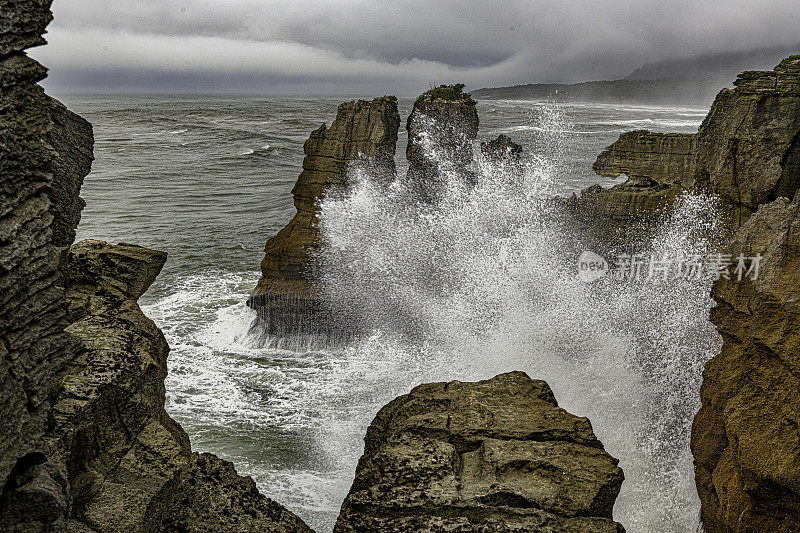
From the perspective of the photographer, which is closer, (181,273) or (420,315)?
(420,315)

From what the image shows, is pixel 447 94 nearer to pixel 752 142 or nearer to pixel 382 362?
pixel 382 362

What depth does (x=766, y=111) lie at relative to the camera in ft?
32.1

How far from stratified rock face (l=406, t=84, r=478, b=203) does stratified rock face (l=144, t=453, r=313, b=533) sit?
39.4ft

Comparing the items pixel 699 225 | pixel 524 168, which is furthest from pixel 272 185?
pixel 699 225

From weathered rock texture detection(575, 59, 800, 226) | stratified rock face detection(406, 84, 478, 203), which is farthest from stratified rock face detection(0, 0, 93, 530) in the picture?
stratified rock face detection(406, 84, 478, 203)

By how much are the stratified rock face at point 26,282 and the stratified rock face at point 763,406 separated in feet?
17.2

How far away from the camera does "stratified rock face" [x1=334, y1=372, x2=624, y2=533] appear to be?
4.57 m

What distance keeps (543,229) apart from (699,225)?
5317mm

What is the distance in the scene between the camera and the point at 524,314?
14648 millimetres

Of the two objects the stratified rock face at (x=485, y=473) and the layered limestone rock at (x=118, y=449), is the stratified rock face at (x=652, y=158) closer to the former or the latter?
the stratified rock face at (x=485, y=473)

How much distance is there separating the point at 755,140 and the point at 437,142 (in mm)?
8654

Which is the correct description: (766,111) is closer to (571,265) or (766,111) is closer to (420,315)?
(571,265)

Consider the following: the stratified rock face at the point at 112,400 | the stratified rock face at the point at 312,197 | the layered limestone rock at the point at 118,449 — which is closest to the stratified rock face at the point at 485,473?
the layered limestone rock at the point at 118,449

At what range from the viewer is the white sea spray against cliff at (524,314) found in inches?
383
